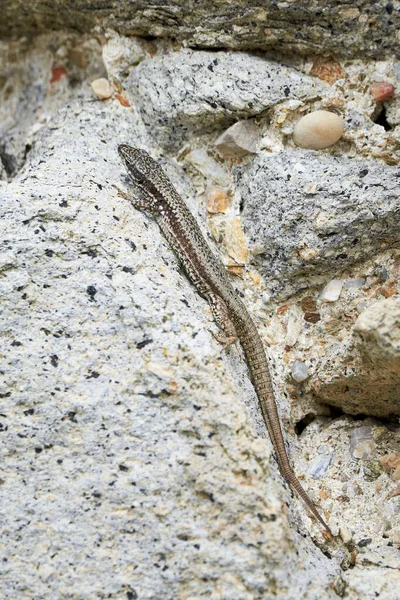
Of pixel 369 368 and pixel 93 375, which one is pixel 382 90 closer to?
pixel 369 368

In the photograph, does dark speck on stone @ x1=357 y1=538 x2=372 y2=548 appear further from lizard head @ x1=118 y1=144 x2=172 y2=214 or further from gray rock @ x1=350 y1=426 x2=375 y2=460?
lizard head @ x1=118 y1=144 x2=172 y2=214

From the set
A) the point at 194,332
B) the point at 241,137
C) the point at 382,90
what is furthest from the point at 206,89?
the point at 194,332

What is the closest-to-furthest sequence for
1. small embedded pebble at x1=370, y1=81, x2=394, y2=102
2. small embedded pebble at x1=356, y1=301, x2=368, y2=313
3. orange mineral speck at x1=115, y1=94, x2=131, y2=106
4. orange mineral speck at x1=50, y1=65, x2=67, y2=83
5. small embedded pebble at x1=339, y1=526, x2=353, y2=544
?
small embedded pebble at x1=339, y1=526, x2=353, y2=544, small embedded pebble at x1=356, y1=301, x2=368, y2=313, small embedded pebble at x1=370, y1=81, x2=394, y2=102, orange mineral speck at x1=115, y1=94, x2=131, y2=106, orange mineral speck at x1=50, y1=65, x2=67, y2=83

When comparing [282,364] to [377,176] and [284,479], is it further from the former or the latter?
[377,176]

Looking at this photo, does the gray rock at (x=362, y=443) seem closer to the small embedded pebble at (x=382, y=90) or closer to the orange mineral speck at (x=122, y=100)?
the small embedded pebble at (x=382, y=90)

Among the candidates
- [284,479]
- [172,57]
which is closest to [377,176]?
[172,57]

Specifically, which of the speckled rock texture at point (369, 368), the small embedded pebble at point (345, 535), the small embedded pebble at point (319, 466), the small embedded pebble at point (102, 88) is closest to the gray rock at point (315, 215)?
the speckled rock texture at point (369, 368)

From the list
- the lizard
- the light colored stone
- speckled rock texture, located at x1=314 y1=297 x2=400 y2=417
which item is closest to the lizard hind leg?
the lizard
